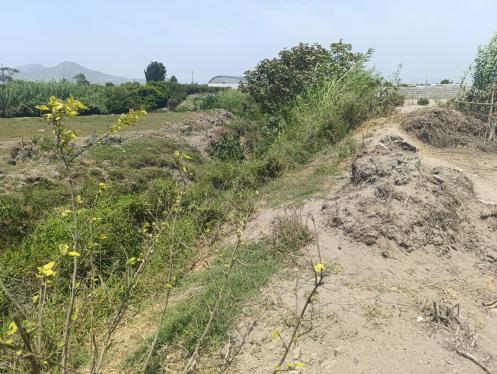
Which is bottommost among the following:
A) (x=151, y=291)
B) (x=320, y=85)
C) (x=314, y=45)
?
(x=151, y=291)

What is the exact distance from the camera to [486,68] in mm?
10000

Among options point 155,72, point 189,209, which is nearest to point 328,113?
point 189,209

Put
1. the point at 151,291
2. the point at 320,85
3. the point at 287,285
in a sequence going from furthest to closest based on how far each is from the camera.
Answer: the point at 320,85 → the point at 151,291 → the point at 287,285

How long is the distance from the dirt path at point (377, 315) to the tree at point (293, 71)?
8.38m

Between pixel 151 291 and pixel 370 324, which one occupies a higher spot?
pixel 370 324

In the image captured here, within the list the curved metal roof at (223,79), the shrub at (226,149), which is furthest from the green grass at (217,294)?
the curved metal roof at (223,79)

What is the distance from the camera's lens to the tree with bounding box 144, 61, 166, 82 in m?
46.4

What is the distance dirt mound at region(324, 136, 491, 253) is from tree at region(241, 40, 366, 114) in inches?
275

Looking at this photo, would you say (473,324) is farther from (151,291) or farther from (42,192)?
(42,192)

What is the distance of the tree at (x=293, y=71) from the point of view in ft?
40.6

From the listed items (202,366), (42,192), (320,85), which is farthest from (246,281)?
(320,85)

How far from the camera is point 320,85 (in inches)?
457

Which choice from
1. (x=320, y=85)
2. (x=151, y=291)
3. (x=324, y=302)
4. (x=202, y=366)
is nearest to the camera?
(x=202, y=366)

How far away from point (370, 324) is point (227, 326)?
1039 mm
